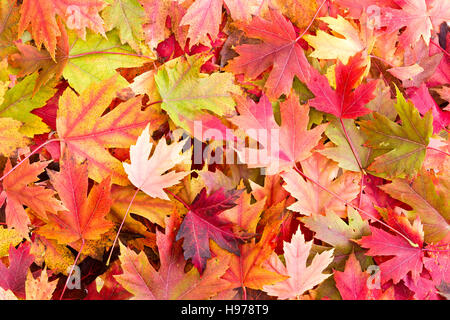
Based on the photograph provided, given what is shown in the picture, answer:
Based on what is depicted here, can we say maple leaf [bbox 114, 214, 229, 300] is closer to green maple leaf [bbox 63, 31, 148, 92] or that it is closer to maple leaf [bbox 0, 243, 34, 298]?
maple leaf [bbox 0, 243, 34, 298]

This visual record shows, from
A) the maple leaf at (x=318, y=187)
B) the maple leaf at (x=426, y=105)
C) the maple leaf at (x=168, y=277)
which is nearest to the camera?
the maple leaf at (x=168, y=277)

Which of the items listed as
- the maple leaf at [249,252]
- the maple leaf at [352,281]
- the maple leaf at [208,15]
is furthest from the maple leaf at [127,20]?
the maple leaf at [352,281]

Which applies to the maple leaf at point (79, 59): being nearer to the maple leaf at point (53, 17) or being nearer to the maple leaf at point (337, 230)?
the maple leaf at point (53, 17)

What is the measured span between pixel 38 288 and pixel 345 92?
717mm

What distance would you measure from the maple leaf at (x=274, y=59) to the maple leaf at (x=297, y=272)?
12.8 inches

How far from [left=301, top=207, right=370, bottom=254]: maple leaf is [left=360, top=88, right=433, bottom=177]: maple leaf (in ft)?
0.44

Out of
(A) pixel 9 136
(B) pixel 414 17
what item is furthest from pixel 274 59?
(A) pixel 9 136

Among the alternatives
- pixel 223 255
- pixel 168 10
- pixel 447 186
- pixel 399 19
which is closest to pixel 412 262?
pixel 447 186

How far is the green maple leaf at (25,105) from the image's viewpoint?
32.2 inches

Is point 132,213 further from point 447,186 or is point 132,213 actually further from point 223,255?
point 447,186

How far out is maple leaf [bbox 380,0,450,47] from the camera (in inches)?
34.9

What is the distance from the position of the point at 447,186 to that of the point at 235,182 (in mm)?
457

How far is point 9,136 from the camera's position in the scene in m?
0.80

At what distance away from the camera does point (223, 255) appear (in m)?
0.76
